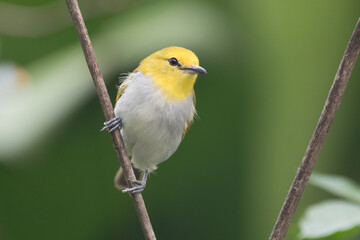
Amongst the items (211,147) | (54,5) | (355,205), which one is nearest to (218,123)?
(211,147)

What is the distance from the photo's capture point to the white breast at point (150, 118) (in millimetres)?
1282

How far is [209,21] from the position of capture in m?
3.04

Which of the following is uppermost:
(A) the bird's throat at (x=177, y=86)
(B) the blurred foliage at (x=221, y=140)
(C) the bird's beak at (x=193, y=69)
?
(C) the bird's beak at (x=193, y=69)

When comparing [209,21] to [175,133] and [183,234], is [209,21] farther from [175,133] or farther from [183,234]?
[175,133]

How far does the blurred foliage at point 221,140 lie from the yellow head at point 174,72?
174 centimetres

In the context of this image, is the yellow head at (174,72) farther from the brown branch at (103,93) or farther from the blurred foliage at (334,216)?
the blurred foliage at (334,216)

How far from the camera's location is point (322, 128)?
807mm

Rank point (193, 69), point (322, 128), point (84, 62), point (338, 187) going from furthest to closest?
1. point (84, 62)
2. point (338, 187)
3. point (193, 69)
4. point (322, 128)

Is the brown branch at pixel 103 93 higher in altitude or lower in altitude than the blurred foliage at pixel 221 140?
higher

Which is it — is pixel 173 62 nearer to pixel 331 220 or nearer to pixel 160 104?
pixel 160 104

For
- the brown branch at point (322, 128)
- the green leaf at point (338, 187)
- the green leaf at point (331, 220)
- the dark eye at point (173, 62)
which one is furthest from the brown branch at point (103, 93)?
the green leaf at point (338, 187)

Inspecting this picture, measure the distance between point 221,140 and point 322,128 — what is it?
8.43 ft

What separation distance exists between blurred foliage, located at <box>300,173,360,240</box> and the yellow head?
0.49m

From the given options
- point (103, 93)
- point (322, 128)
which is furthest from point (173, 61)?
point (322, 128)
